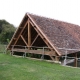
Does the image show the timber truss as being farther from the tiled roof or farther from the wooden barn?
the tiled roof

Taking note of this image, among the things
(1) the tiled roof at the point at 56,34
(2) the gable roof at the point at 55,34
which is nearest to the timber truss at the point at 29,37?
(2) the gable roof at the point at 55,34

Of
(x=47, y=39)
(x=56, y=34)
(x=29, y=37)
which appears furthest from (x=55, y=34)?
(x=29, y=37)

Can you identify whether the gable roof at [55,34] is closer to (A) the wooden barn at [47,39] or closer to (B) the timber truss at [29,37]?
(A) the wooden barn at [47,39]

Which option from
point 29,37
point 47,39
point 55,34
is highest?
point 55,34

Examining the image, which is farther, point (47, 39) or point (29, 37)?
point (29, 37)

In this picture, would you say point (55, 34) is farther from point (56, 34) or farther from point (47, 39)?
point (47, 39)

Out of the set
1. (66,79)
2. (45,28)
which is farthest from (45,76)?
(45,28)

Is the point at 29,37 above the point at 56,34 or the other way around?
the other way around

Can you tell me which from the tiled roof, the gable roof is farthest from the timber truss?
the tiled roof

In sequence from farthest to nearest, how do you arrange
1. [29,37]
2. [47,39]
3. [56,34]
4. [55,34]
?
[29,37]
[56,34]
[55,34]
[47,39]

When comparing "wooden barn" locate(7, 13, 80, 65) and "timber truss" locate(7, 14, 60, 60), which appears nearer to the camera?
"wooden barn" locate(7, 13, 80, 65)

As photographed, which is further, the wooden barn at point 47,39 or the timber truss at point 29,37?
the timber truss at point 29,37

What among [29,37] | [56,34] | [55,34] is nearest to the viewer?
[55,34]

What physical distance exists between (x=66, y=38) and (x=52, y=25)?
5.97 feet
